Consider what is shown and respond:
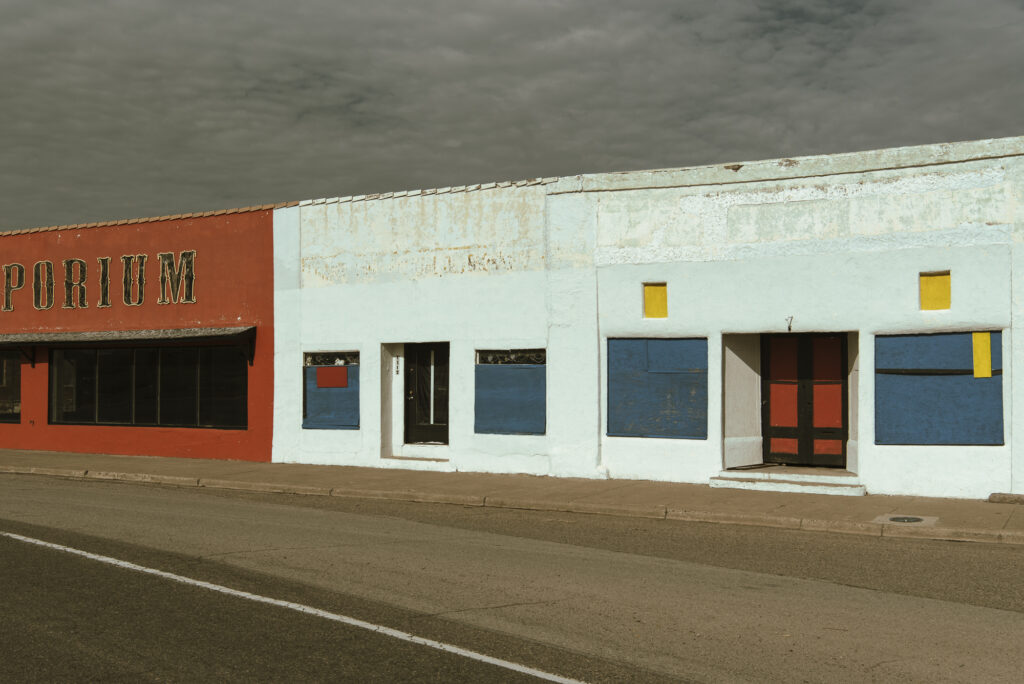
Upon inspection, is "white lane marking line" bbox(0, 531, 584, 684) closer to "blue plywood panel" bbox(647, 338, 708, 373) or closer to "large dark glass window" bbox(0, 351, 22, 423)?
"blue plywood panel" bbox(647, 338, 708, 373)

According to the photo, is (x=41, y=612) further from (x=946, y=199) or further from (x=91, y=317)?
(x=91, y=317)

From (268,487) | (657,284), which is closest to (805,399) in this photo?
(657,284)

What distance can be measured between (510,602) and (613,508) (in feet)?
19.7

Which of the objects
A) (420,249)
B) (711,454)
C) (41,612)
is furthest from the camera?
(420,249)

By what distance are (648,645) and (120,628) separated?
381 centimetres

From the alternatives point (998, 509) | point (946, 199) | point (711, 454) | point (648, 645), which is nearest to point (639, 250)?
point (711, 454)

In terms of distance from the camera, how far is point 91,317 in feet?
78.9

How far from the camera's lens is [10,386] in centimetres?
2566

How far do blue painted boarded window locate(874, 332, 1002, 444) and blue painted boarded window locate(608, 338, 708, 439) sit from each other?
9.17 ft

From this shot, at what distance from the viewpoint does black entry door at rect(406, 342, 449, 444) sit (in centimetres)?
1984

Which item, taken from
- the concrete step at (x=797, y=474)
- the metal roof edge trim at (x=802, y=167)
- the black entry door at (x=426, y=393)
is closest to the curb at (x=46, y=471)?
the black entry door at (x=426, y=393)

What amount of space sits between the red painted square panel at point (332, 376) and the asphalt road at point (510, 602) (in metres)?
7.15

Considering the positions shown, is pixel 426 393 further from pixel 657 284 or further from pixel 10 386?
pixel 10 386

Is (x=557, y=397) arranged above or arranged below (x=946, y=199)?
below
